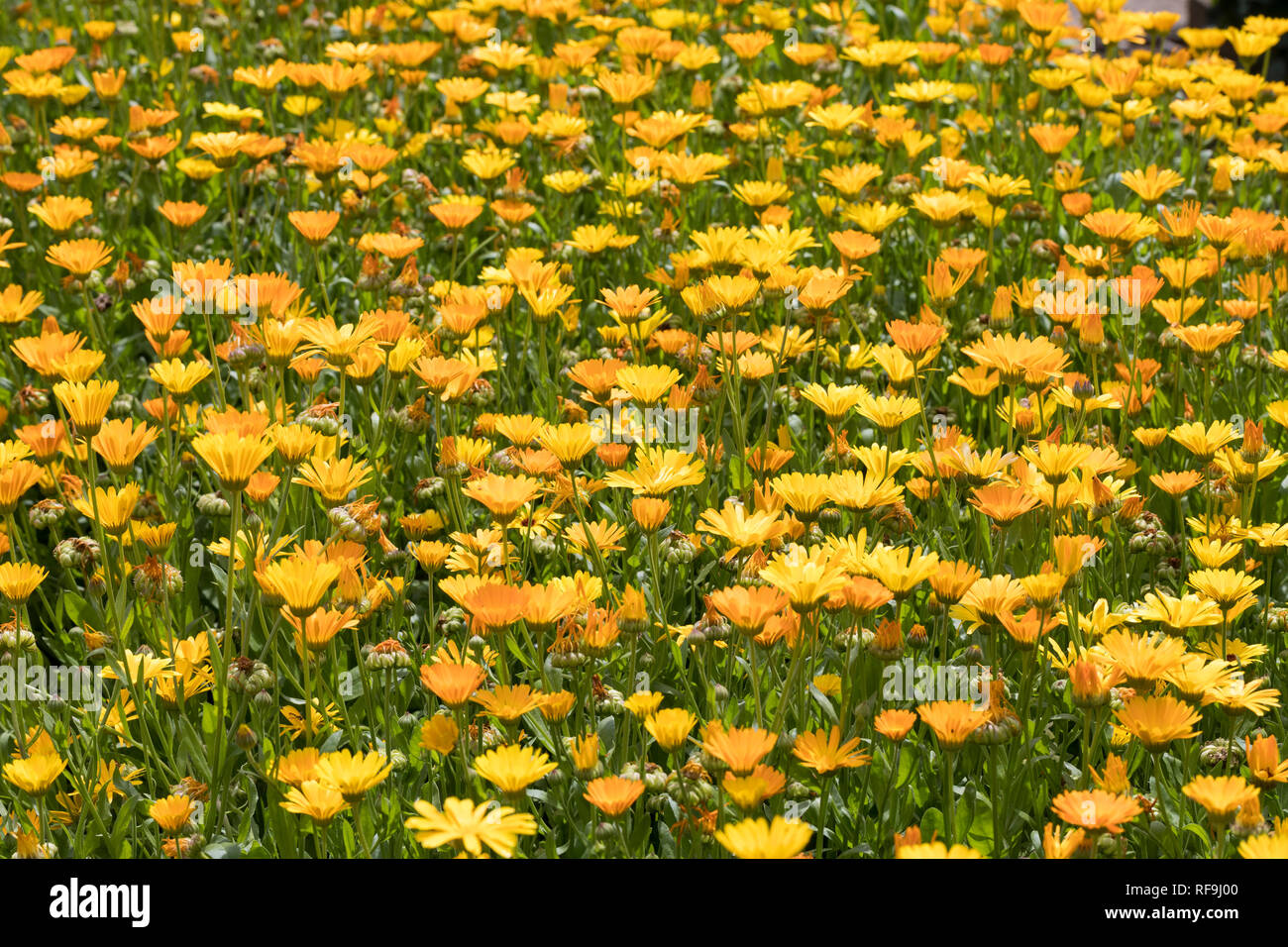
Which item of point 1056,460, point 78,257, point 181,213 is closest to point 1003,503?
point 1056,460

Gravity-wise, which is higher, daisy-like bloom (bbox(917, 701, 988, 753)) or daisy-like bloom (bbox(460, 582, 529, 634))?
daisy-like bloom (bbox(460, 582, 529, 634))

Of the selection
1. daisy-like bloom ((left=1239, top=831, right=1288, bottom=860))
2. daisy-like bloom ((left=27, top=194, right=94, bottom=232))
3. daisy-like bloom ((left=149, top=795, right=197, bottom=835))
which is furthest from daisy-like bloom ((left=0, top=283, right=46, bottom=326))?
daisy-like bloom ((left=1239, top=831, right=1288, bottom=860))

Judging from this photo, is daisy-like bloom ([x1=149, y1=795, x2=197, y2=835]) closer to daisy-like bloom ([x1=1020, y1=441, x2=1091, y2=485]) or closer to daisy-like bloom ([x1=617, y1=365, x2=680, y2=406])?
daisy-like bloom ([x1=617, y1=365, x2=680, y2=406])

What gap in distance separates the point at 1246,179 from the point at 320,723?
384 cm

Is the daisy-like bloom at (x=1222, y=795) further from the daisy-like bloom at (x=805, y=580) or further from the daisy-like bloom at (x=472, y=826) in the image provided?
the daisy-like bloom at (x=472, y=826)

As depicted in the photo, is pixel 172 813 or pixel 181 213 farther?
pixel 181 213

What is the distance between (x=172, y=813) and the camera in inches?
80.7

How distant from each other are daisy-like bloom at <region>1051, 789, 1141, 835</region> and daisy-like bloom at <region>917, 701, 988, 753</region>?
16 centimetres

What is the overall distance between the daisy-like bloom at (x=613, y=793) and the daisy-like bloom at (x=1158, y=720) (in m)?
0.69

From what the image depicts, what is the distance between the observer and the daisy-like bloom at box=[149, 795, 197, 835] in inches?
80.4

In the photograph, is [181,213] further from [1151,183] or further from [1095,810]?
[1095,810]

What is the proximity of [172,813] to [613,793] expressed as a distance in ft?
2.26

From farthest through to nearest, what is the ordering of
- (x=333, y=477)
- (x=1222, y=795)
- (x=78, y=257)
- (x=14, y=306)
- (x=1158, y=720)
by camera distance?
(x=78, y=257), (x=14, y=306), (x=333, y=477), (x=1158, y=720), (x=1222, y=795)

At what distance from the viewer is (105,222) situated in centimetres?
433
